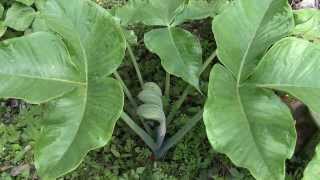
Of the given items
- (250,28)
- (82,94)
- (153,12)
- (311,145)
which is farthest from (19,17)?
(311,145)

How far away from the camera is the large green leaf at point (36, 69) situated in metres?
1.64

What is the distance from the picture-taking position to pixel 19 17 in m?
2.52

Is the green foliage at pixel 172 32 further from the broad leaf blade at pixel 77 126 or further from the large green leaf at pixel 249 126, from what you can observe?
the broad leaf blade at pixel 77 126

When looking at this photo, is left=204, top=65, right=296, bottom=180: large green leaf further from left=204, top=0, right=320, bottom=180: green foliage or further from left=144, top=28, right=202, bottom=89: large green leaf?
left=144, top=28, right=202, bottom=89: large green leaf

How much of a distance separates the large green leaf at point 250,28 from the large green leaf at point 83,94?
0.36 meters

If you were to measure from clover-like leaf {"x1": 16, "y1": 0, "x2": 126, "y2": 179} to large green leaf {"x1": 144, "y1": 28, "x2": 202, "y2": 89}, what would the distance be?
0.91 ft

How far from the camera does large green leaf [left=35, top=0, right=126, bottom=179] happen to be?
1.54 meters

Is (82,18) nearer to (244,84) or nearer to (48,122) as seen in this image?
(48,122)

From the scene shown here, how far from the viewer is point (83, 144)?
1.53 m

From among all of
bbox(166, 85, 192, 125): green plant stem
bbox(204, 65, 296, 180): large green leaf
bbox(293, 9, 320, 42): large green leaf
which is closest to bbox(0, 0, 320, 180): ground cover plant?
bbox(204, 65, 296, 180): large green leaf

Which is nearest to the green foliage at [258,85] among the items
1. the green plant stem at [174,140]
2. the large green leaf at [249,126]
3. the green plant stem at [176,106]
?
the large green leaf at [249,126]

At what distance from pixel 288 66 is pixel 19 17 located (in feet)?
4.74

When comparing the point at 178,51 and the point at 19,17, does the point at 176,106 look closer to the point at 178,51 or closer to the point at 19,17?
the point at 178,51

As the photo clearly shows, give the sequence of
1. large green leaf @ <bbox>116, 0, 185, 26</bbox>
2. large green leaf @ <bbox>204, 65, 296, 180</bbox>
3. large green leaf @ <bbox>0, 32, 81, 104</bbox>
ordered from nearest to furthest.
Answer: large green leaf @ <bbox>204, 65, 296, 180</bbox> → large green leaf @ <bbox>0, 32, 81, 104</bbox> → large green leaf @ <bbox>116, 0, 185, 26</bbox>
